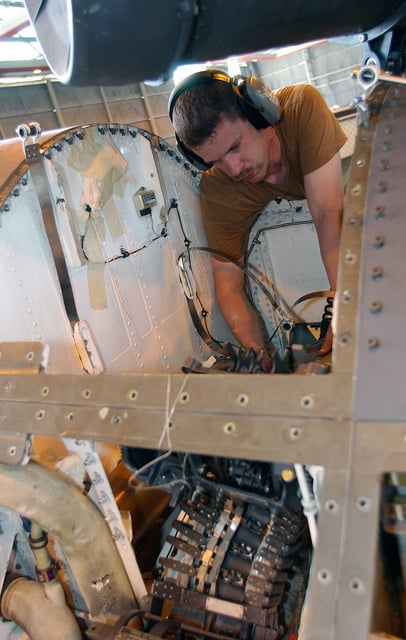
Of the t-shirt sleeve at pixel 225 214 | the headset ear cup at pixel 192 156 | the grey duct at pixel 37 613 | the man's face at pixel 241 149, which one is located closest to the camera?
the grey duct at pixel 37 613

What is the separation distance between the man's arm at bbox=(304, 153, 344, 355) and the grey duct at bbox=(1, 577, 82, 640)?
5.86 feet

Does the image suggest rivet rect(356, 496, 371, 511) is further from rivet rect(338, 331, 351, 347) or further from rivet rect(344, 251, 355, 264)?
rivet rect(344, 251, 355, 264)

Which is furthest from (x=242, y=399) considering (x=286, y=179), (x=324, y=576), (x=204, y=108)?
(x=286, y=179)

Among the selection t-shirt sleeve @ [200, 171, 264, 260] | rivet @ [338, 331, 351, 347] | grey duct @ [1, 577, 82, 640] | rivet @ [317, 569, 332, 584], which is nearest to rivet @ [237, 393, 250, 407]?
rivet @ [338, 331, 351, 347]

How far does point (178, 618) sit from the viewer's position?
5.59 ft

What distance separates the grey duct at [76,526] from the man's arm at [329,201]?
5.11 feet

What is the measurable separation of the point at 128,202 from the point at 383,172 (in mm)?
1544

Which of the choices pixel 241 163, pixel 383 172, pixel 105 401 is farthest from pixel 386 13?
pixel 105 401

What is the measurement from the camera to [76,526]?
5.13 ft

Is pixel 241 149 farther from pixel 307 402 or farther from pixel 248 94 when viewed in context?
pixel 307 402

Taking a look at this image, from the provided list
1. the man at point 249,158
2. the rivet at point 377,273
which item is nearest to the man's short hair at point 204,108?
the man at point 249,158

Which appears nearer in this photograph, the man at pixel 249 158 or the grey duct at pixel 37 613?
the grey duct at pixel 37 613

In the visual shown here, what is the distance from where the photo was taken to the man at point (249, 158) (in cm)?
210

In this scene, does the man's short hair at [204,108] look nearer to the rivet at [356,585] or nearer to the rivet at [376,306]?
the rivet at [376,306]
